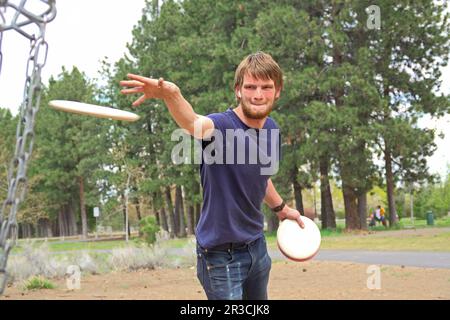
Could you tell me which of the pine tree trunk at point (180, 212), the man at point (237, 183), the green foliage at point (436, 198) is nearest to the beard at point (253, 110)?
the man at point (237, 183)

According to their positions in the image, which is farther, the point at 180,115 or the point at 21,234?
the point at 21,234


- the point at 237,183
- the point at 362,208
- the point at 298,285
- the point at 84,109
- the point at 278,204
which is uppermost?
the point at 84,109

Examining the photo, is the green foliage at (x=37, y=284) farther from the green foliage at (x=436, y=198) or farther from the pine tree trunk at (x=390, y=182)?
the green foliage at (x=436, y=198)

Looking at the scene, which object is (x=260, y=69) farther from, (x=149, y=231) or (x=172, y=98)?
(x=149, y=231)

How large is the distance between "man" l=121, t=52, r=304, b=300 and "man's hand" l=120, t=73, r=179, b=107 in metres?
0.24

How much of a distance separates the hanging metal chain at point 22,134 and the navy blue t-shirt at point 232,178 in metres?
0.91

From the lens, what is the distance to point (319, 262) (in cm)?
1302

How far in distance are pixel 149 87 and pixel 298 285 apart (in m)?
7.46

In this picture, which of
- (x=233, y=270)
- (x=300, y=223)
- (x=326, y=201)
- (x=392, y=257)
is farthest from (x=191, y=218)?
(x=233, y=270)

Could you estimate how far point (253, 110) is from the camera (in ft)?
10.0

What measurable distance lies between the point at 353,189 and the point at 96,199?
23222 millimetres

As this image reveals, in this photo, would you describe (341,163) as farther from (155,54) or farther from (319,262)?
(155,54)

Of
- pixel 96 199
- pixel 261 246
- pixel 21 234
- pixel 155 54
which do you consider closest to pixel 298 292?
pixel 261 246

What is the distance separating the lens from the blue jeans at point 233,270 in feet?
9.91
